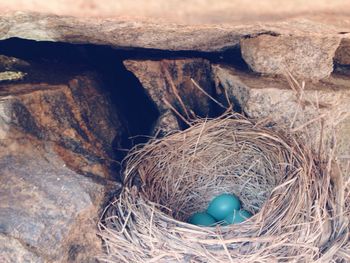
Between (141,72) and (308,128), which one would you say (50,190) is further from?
(308,128)

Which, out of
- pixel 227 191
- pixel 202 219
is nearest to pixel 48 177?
pixel 202 219

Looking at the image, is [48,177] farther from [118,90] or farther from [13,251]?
[118,90]

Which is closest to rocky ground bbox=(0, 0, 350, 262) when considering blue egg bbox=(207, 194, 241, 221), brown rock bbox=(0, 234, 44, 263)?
brown rock bbox=(0, 234, 44, 263)

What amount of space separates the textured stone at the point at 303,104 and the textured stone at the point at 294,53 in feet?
0.10

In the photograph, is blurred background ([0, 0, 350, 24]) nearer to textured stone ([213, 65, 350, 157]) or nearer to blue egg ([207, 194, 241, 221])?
textured stone ([213, 65, 350, 157])

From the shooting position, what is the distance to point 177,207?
5.12ft

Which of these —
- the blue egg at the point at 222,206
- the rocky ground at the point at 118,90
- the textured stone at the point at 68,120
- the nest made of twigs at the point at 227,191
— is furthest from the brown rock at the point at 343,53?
the textured stone at the point at 68,120

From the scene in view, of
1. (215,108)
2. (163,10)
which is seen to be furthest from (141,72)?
(163,10)

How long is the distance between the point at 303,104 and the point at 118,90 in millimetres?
574

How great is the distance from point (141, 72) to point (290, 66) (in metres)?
0.41

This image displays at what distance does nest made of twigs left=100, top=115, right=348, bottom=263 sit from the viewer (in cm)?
120

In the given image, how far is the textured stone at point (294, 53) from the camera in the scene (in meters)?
1.36

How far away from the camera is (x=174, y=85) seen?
1554 millimetres

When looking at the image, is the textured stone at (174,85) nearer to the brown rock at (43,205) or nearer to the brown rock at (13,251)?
the brown rock at (43,205)
